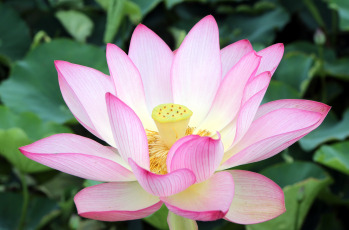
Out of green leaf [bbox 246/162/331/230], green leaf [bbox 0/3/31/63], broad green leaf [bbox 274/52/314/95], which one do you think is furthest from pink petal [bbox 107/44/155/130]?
green leaf [bbox 0/3/31/63]

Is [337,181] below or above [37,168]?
below

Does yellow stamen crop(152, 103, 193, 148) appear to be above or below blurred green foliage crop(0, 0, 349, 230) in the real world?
above

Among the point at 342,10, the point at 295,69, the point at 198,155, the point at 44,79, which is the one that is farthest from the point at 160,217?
the point at 342,10

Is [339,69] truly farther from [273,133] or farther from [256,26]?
[273,133]

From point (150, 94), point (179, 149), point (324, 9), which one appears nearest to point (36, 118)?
point (150, 94)

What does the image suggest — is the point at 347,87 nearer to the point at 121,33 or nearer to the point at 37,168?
the point at 121,33

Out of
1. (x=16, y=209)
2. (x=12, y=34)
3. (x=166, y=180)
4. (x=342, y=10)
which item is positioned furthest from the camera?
(x=12, y=34)

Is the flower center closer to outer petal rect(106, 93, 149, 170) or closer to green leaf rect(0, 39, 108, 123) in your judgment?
outer petal rect(106, 93, 149, 170)
